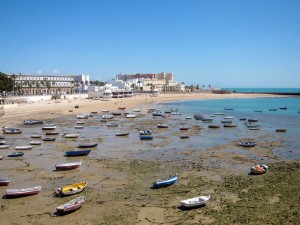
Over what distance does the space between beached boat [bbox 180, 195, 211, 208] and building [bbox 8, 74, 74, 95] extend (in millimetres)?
120041

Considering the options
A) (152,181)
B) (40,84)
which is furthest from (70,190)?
(40,84)

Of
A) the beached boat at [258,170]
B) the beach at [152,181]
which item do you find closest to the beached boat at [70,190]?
the beach at [152,181]

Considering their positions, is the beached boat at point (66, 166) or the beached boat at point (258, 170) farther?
the beached boat at point (66, 166)

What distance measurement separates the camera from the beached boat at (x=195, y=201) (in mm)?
16672

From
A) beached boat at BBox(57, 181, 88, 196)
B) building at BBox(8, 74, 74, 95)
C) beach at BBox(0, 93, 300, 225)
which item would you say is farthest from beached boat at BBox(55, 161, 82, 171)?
building at BBox(8, 74, 74, 95)

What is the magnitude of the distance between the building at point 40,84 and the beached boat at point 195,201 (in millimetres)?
120041

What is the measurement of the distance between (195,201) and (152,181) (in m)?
5.20

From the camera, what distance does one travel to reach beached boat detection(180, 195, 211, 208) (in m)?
16.7

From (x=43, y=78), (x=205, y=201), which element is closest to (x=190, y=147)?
(x=205, y=201)

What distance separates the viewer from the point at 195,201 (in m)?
16.9

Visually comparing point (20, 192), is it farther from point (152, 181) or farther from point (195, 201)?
point (195, 201)

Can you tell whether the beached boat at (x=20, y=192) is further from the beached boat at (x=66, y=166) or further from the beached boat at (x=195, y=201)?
the beached boat at (x=195, y=201)

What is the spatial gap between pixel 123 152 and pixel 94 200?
1345 centimetres

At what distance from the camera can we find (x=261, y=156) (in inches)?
1168
